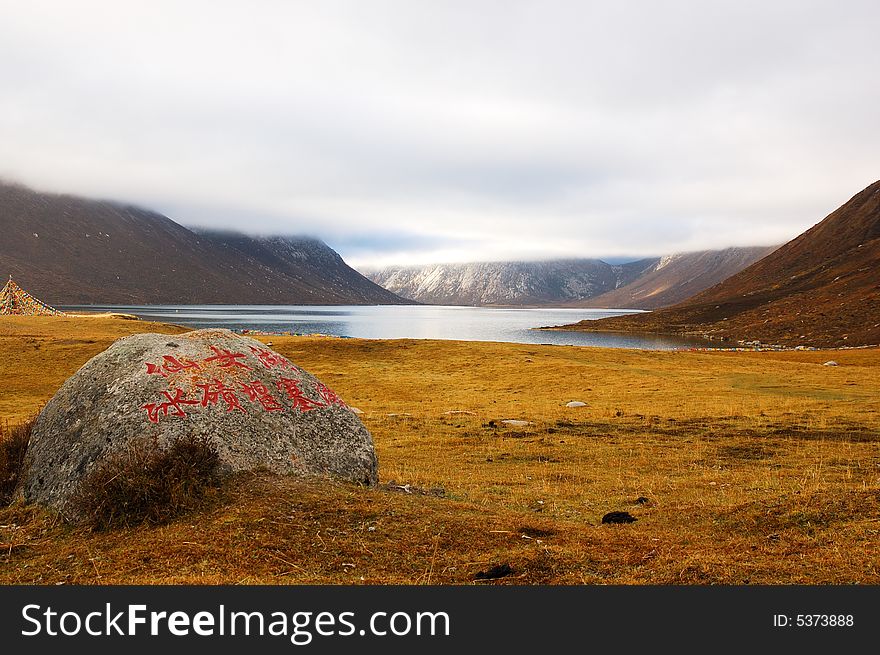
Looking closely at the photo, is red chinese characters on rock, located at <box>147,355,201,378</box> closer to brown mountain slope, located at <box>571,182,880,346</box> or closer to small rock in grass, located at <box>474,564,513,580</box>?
small rock in grass, located at <box>474,564,513,580</box>

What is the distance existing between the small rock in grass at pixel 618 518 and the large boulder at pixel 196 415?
15.3ft

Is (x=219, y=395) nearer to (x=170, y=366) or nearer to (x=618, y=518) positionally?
(x=170, y=366)

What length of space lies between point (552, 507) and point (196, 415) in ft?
23.6

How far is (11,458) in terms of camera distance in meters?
10.6

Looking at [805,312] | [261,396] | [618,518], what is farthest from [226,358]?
[805,312]

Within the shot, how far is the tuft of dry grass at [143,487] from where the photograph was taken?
8.10m

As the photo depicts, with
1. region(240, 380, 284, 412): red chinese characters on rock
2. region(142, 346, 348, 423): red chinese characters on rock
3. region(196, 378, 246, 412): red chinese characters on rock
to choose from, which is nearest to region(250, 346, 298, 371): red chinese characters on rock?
region(142, 346, 348, 423): red chinese characters on rock

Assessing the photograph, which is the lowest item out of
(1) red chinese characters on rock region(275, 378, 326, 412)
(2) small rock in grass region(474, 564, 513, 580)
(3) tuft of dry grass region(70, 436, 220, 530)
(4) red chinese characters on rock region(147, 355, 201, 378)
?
(2) small rock in grass region(474, 564, 513, 580)

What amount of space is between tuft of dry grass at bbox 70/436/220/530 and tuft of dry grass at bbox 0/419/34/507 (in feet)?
8.13

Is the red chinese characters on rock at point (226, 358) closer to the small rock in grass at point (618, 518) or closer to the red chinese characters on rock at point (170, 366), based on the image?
the red chinese characters on rock at point (170, 366)

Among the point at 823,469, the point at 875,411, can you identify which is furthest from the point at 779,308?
the point at 823,469

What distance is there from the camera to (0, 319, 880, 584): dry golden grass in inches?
262

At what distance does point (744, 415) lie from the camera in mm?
24969

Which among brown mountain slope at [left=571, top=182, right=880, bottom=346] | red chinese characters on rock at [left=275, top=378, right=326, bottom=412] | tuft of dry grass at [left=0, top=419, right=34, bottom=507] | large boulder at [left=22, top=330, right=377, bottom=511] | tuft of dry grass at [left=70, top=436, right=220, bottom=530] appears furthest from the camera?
brown mountain slope at [left=571, top=182, right=880, bottom=346]
